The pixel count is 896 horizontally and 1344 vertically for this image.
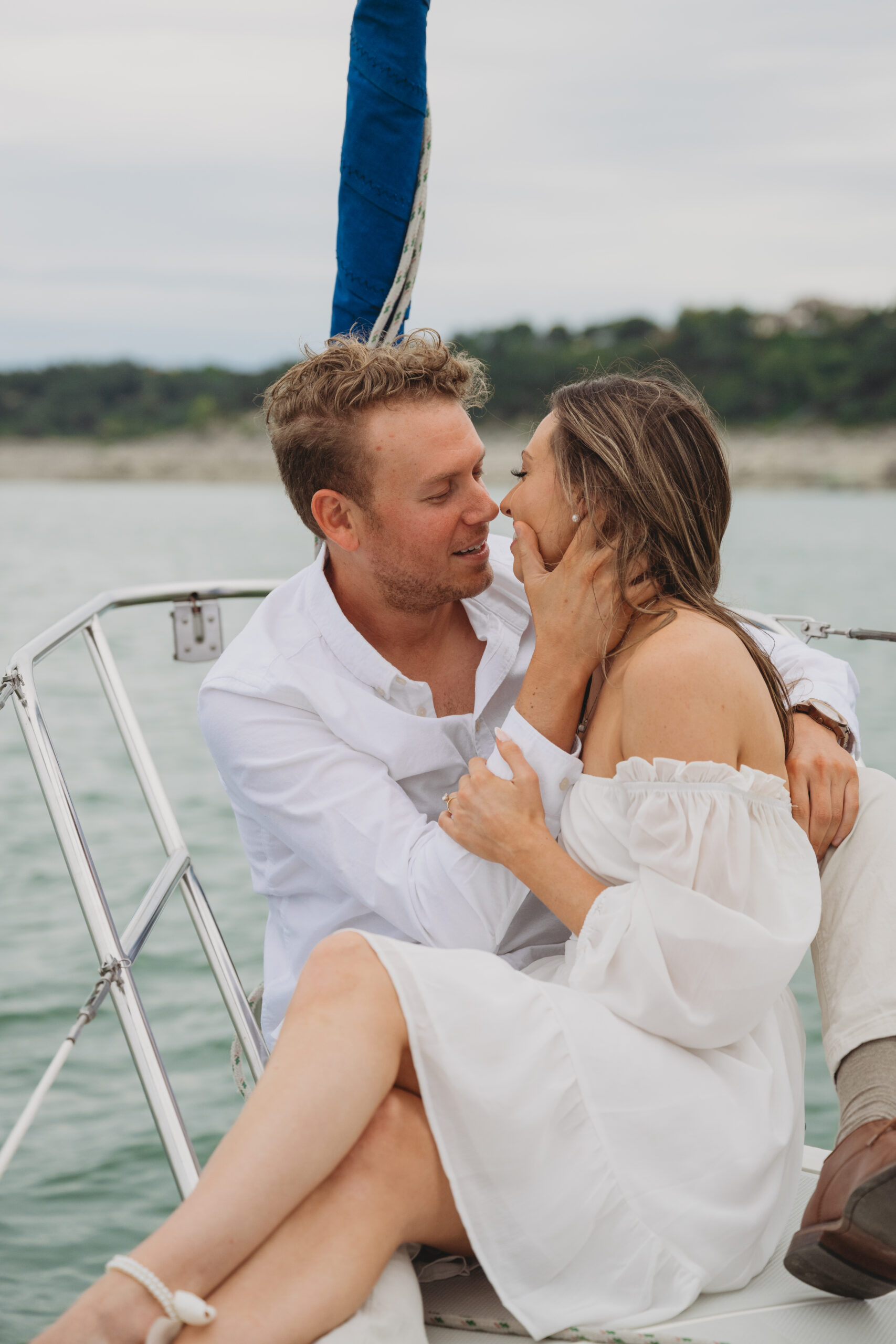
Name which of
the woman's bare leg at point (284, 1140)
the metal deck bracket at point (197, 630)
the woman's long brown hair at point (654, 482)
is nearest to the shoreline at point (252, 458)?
the metal deck bracket at point (197, 630)

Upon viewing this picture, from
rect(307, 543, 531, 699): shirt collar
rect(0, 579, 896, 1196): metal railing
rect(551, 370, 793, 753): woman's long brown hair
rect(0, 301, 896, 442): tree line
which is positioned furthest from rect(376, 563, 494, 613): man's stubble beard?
rect(0, 301, 896, 442): tree line

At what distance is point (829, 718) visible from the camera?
202 cm

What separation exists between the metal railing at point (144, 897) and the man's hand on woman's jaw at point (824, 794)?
39.3 inches

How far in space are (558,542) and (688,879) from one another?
0.58 m

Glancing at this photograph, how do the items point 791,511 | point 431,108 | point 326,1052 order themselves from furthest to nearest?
point 791,511
point 431,108
point 326,1052

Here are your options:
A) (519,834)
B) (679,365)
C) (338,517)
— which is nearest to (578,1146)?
(519,834)

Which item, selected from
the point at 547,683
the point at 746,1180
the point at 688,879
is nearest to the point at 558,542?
the point at 547,683

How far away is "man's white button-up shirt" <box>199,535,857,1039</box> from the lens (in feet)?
6.03

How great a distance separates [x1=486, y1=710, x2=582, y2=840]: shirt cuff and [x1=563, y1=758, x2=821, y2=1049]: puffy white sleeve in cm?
15

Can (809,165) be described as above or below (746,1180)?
above

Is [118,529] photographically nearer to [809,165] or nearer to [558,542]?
[809,165]

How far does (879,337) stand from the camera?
34.0 m

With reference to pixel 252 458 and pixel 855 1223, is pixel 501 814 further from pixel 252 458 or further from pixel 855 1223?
pixel 252 458

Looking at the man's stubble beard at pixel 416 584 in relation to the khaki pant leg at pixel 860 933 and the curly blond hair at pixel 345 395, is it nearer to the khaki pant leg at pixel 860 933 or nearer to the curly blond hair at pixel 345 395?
the curly blond hair at pixel 345 395
